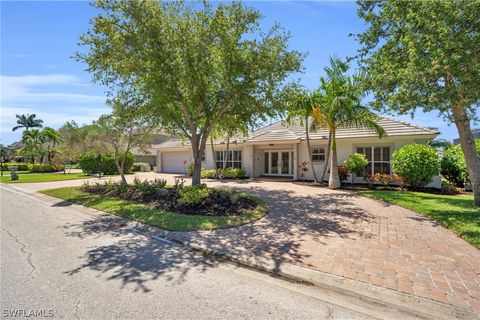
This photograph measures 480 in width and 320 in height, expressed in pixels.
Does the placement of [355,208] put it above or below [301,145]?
below

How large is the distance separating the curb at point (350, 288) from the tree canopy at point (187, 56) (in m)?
6.53

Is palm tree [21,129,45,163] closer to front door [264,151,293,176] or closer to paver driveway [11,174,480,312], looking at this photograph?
front door [264,151,293,176]

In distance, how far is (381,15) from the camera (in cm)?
986

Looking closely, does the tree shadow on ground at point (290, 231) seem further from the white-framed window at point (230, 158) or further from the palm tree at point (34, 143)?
the palm tree at point (34, 143)

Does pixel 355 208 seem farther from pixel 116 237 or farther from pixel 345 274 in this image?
pixel 116 237

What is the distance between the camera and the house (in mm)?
16547

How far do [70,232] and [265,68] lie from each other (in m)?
8.63

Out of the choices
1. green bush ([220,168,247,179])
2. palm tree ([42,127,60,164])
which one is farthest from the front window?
palm tree ([42,127,60,164])

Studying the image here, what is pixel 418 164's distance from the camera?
545 inches

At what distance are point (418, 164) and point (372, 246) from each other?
10.1 m

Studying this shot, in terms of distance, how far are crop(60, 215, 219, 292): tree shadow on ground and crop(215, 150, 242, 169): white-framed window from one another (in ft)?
57.7

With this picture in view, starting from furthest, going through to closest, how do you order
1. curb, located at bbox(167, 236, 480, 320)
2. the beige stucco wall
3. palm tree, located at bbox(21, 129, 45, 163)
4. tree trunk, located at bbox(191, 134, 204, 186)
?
palm tree, located at bbox(21, 129, 45, 163), the beige stucco wall, tree trunk, located at bbox(191, 134, 204, 186), curb, located at bbox(167, 236, 480, 320)

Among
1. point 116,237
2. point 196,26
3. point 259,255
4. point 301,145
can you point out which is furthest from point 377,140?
point 116,237

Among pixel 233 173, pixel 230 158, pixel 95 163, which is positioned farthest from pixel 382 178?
pixel 95 163
